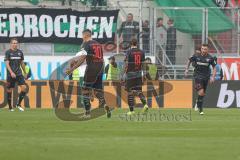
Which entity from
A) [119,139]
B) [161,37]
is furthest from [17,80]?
[119,139]

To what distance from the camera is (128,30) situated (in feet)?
101

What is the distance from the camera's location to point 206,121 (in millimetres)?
19828

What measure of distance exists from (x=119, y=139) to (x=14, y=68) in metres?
12.0

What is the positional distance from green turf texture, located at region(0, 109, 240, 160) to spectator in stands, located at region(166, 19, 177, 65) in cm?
1096

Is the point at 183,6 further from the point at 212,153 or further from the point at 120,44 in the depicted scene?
the point at 212,153

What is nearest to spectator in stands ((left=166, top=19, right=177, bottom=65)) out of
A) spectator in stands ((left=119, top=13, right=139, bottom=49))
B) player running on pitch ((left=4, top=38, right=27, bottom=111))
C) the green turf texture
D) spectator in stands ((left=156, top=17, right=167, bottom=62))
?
spectator in stands ((left=156, top=17, right=167, bottom=62))

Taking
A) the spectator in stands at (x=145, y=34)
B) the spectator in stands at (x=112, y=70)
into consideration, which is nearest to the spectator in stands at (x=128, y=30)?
the spectator in stands at (x=145, y=34)

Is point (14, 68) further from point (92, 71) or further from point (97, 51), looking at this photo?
point (97, 51)

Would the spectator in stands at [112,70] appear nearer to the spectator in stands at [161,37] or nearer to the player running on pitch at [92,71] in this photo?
the spectator in stands at [161,37]

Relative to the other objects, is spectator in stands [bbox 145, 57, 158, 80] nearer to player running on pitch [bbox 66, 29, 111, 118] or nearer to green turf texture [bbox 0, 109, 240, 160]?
player running on pitch [bbox 66, 29, 111, 118]

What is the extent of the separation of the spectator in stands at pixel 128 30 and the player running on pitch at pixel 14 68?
6.09 metres

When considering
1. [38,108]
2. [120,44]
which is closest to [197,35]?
[120,44]

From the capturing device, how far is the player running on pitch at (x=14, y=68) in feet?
82.9

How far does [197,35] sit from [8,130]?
16050mm
